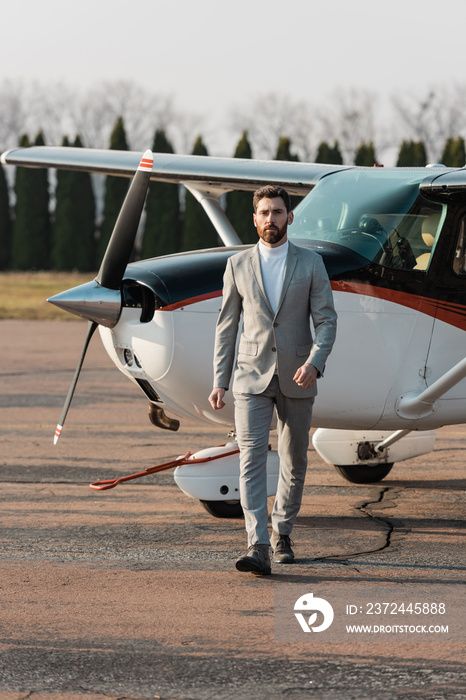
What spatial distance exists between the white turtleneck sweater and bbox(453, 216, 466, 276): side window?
1648 mm

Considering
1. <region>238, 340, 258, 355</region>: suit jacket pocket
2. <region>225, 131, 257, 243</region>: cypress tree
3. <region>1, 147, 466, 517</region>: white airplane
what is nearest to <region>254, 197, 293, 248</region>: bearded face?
<region>238, 340, 258, 355</region>: suit jacket pocket

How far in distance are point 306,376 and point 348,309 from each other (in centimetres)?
120

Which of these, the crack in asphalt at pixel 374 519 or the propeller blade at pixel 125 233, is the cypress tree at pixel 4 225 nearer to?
the crack in asphalt at pixel 374 519

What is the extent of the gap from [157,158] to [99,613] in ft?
16.7

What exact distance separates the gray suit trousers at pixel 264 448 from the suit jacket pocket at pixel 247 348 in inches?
7.2

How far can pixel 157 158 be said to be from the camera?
8.76 m

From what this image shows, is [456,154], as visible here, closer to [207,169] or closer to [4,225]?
[4,225]

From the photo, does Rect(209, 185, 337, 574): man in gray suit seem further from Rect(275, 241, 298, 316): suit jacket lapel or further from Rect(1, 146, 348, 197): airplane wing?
Rect(1, 146, 348, 197): airplane wing

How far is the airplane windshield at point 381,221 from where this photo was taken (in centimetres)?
623

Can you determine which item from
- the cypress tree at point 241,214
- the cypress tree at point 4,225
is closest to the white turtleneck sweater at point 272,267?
the cypress tree at point 241,214

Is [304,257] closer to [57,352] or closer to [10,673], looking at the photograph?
[10,673]

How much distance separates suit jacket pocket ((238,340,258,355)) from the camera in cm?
519

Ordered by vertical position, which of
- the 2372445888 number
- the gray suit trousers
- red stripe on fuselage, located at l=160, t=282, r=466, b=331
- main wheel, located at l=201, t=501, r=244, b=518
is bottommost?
main wheel, located at l=201, t=501, r=244, b=518

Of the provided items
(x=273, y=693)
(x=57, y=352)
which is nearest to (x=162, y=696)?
(x=273, y=693)
